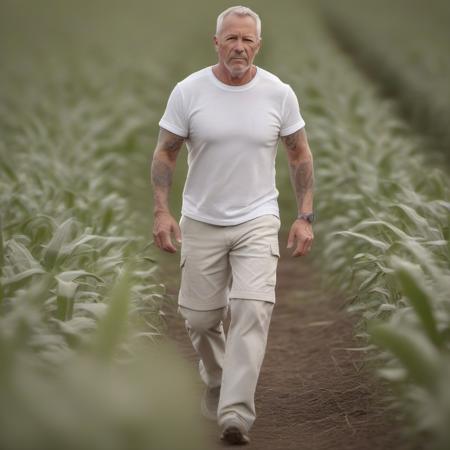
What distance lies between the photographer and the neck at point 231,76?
16.0 feet

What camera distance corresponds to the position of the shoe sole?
4613 mm

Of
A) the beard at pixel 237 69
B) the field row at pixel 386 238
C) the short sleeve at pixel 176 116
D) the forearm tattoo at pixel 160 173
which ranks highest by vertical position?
the beard at pixel 237 69

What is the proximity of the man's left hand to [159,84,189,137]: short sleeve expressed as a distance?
25.7 inches

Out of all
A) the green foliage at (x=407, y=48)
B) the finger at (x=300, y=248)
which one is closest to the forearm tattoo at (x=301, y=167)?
the finger at (x=300, y=248)

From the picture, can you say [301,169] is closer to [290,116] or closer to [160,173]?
[290,116]

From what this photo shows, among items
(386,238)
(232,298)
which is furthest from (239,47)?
(386,238)

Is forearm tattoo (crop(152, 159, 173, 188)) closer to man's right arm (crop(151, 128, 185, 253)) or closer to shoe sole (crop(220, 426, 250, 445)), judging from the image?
man's right arm (crop(151, 128, 185, 253))

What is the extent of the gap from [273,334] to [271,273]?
2.40 meters

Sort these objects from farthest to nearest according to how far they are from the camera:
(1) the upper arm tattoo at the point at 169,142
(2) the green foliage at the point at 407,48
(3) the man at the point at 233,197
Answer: (2) the green foliage at the point at 407,48
(1) the upper arm tattoo at the point at 169,142
(3) the man at the point at 233,197

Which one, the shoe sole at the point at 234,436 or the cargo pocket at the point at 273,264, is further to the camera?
the cargo pocket at the point at 273,264

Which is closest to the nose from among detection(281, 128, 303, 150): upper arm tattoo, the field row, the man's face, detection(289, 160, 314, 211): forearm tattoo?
the man's face

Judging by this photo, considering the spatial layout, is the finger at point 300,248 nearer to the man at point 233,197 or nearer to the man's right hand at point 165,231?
the man at point 233,197

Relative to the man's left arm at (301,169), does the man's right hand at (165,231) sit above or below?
below

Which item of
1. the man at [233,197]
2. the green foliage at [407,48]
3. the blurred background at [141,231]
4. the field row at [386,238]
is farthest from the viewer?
the green foliage at [407,48]
